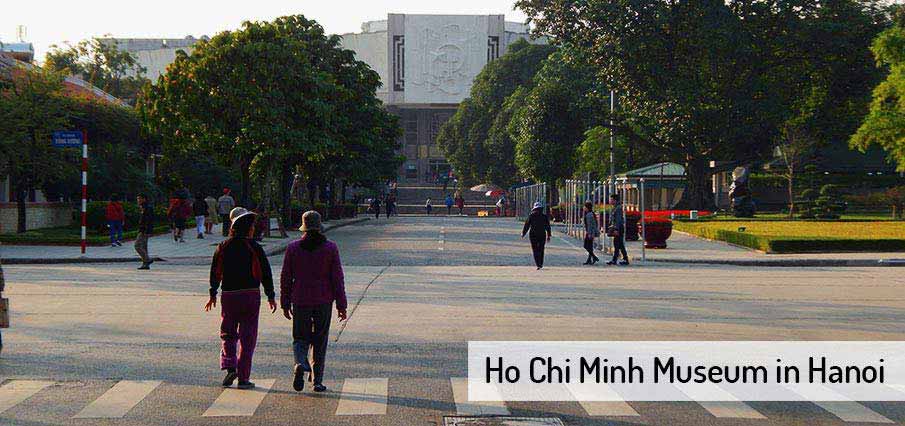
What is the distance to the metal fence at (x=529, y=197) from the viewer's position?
63906 mm

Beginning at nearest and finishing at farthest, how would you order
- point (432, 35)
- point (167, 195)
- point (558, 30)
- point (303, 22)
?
point (303, 22) < point (558, 30) < point (167, 195) < point (432, 35)

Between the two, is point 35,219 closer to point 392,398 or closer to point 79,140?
point 79,140

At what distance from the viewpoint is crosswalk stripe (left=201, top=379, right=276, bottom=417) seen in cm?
883

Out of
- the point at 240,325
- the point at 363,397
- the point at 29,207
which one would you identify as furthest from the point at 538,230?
→ the point at 29,207

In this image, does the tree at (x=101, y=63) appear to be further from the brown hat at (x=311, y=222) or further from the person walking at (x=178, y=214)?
the brown hat at (x=311, y=222)

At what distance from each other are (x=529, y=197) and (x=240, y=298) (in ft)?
204

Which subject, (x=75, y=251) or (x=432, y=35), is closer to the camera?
(x=75, y=251)

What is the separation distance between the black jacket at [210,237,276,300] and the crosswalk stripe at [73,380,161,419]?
110cm

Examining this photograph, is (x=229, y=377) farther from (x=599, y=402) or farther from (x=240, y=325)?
(x=599, y=402)

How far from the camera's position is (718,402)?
923 cm

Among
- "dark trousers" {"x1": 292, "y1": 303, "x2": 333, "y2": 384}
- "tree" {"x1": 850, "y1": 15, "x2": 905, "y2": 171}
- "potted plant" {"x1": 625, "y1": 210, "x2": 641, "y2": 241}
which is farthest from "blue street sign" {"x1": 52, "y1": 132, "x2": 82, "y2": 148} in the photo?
"tree" {"x1": 850, "y1": 15, "x2": 905, "y2": 171}

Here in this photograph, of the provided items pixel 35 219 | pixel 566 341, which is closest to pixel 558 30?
pixel 35 219

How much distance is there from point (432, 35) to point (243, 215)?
132095 mm

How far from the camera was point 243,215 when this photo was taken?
10406 millimetres
